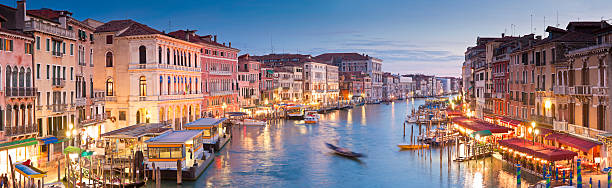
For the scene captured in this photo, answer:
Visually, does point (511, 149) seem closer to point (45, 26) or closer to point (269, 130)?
point (45, 26)

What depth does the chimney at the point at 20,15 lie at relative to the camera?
58.7 feet

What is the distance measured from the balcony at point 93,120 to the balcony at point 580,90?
67.7 feet

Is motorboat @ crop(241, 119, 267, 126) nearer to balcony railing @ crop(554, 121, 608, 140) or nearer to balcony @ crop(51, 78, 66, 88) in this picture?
balcony @ crop(51, 78, 66, 88)

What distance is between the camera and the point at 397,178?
65.8 feet

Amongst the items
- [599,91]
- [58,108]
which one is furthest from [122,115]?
[599,91]

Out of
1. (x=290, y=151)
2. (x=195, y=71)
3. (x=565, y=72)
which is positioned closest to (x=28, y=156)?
(x=290, y=151)

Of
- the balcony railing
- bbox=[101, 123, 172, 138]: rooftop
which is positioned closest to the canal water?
the balcony railing

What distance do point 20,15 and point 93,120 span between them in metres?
6.90

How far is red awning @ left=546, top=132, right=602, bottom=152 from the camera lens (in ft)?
54.5

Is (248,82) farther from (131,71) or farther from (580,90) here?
(580,90)

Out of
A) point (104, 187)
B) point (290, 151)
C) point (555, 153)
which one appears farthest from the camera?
point (290, 151)

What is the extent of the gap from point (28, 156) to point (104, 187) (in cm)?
513

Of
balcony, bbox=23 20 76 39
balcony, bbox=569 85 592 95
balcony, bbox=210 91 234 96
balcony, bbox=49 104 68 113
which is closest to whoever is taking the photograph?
balcony, bbox=569 85 592 95

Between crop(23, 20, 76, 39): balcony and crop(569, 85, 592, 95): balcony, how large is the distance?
2028 centimetres
